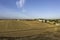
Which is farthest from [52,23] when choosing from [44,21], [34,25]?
[34,25]

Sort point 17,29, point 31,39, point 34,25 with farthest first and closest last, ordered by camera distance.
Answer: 1. point 34,25
2. point 17,29
3. point 31,39

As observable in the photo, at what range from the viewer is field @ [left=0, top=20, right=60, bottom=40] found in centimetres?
315

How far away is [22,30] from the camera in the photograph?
11.1ft

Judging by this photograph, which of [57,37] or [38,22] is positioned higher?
[38,22]

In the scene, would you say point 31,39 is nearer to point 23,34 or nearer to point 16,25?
point 23,34

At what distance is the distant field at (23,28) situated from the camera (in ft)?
10.5

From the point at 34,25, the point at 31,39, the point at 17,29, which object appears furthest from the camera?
the point at 34,25

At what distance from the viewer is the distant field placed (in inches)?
126

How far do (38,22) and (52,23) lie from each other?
40cm

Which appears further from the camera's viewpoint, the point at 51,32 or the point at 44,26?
the point at 44,26

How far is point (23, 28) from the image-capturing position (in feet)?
11.2

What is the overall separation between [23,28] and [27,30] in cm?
11

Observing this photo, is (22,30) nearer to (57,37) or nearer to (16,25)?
(16,25)

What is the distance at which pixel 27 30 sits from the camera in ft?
11.2
